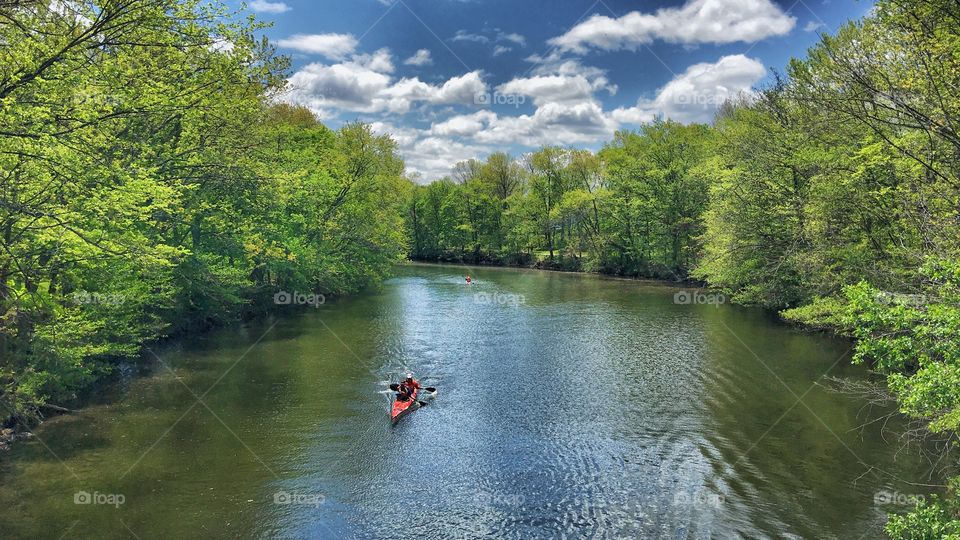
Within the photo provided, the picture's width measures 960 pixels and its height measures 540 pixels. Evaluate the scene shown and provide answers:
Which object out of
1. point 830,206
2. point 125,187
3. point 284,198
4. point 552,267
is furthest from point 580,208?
point 125,187

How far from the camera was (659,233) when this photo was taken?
181 feet

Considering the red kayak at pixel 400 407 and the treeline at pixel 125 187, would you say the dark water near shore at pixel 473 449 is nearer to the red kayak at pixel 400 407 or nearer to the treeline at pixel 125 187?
the red kayak at pixel 400 407

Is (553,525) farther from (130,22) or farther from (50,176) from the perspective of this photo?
(50,176)

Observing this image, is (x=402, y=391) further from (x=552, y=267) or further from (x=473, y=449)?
(x=552, y=267)

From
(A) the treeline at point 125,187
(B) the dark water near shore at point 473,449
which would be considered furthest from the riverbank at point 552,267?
(B) the dark water near shore at point 473,449

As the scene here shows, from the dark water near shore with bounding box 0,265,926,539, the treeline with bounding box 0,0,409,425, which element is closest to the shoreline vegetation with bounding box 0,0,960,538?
the treeline with bounding box 0,0,409,425

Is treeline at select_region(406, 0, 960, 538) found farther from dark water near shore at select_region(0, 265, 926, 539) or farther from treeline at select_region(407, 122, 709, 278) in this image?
dark water near shore at select_region(0, 265, 926, 539)

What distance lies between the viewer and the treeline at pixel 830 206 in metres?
9.40

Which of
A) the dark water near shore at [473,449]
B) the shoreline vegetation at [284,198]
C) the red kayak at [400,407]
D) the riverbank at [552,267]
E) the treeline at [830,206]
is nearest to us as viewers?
the treeline at [830,206]

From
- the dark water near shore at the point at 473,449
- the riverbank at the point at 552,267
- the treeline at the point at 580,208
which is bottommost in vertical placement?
the dark water near shore at the point at 473,449

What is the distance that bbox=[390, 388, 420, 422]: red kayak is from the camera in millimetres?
17016

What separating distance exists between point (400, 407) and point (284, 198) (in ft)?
47.2

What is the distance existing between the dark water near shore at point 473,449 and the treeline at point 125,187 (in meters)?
2.79

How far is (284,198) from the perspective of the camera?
88.1 ft
